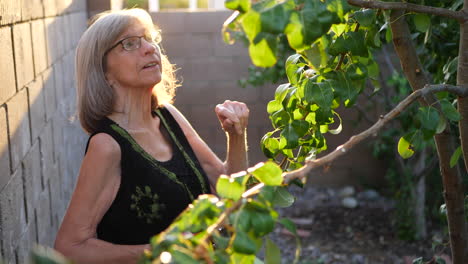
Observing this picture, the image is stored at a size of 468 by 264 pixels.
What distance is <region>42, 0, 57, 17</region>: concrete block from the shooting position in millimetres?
3490

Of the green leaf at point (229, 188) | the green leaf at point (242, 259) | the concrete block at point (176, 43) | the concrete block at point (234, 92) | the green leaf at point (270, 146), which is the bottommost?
the green leaf at point (242, 259)

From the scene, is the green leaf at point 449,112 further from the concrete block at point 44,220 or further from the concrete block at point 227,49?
the concrete block at point 227,49

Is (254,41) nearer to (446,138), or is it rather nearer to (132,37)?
(446,138)

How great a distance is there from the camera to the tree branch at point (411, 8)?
1.38m

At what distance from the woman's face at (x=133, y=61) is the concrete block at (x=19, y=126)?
33cm

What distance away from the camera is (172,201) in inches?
93.4

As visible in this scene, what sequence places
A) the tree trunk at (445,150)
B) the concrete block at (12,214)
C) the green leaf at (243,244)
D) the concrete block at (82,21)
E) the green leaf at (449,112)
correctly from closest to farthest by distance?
the green leaf at (243,244), the green leaf at (449,112), the tree trunk at (445,150), the concrete block at (12,214), the concrete block at (82,21)

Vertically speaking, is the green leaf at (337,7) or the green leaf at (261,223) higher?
the green leaf at (337,7)

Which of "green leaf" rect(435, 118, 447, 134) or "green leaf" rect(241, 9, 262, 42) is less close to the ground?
"green leaf" rect(241, 9, 262, 42)

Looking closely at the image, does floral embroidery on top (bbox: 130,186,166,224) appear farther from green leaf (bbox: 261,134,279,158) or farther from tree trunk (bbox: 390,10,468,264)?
tree trunk (bbox: 390,10,468,264)

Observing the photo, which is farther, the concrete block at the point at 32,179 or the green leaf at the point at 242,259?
the concrete block at the point at 32,179

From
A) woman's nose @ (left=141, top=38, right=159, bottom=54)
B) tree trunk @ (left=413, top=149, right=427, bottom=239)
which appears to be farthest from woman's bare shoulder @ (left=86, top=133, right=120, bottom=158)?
tree trunk @ (left=413, top=149, right=427, bottom=239)

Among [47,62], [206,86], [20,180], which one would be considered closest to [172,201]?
[20,180]

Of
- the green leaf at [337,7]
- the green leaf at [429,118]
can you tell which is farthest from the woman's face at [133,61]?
the green leaf at [337,7]
